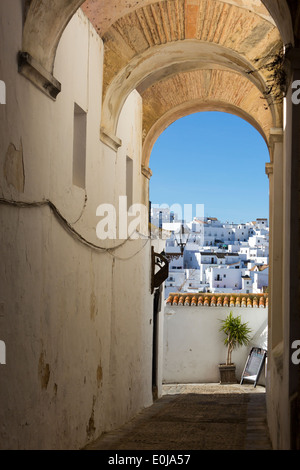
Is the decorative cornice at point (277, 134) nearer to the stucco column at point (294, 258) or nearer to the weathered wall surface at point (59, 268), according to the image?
the weathered wall surface at point (59, 268)

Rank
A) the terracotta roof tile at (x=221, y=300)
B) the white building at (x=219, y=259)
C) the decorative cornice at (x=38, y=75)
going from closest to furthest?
the decorative cornice at (x=38, y=75)
the terracotta roof tile at (x=221, y=300)
the white building at (x=219, y=259)

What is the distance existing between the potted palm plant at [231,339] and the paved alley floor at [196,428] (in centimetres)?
553

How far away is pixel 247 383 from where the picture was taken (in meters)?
18.3

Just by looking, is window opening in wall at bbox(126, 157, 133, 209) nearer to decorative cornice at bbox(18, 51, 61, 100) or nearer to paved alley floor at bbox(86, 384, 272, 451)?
paved alley floor at bbox(86, 384, 272, 451)

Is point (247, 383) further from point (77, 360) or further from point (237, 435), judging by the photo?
point (77, 360)

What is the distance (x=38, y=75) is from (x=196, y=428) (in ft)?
17.8

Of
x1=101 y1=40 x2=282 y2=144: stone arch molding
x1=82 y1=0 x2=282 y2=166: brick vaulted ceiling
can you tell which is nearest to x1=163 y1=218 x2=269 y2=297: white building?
x1=101 y1=40 x2=282 y2=144: stone arch molding

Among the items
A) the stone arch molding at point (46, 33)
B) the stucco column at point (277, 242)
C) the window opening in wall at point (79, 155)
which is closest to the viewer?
the stone arch molding at point (46, 33)

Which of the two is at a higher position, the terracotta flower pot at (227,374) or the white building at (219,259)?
the white building at (219,259)

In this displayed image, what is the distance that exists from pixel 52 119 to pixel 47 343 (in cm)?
219

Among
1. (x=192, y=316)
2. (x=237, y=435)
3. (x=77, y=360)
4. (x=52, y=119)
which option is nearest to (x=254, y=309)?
(x=192, y=316)

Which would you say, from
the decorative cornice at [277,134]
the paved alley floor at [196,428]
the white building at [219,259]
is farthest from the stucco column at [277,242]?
the white building at [219,259]

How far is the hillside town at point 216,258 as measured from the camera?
187 ft

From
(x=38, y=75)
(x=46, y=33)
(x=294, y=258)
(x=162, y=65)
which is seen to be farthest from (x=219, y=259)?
(x=294, y=258)
